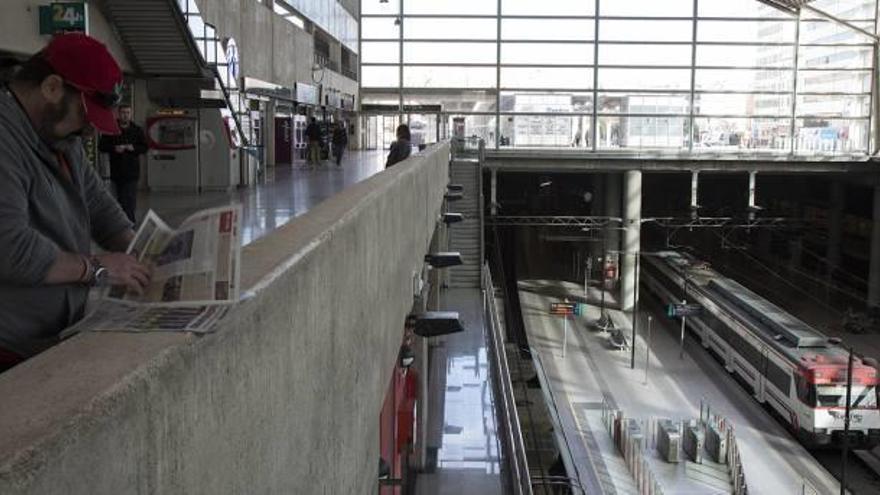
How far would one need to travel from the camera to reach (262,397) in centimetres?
283

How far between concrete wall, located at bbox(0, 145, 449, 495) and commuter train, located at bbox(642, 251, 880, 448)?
2318 cm

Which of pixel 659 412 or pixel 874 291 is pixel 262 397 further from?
pixel 874 291

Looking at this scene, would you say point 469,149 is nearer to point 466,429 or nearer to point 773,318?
point 773,318

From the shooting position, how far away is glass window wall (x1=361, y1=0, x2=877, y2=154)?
47.3 metres

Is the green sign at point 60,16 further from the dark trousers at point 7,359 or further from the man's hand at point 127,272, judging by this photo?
the dark trousers at point 7,359

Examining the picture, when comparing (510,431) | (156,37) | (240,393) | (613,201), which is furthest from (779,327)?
(240,393)

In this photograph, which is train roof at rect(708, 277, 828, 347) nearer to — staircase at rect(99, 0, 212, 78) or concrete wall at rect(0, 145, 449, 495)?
staircase at rect(99, 0, 212, 78)

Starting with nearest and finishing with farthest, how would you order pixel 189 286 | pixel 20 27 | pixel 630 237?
pixel 189 286, pixel 20 27, pixel 630 237

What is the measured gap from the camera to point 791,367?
27094mm

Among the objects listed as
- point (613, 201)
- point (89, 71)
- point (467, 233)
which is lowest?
point (467, 233)

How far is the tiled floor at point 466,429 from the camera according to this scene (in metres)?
15.1

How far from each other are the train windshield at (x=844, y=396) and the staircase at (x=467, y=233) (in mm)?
11824

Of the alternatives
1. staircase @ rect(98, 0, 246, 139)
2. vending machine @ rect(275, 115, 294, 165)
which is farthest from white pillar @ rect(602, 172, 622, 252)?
staircase @ rect(98, 0, 246, 139)

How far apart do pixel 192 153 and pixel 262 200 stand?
4471mm
